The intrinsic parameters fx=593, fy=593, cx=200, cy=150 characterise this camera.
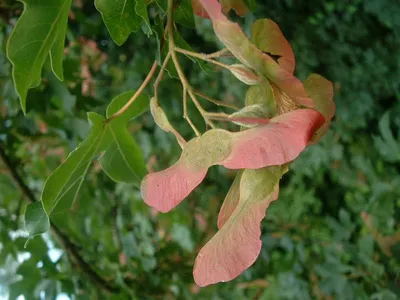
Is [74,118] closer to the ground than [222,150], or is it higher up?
closer to the ground

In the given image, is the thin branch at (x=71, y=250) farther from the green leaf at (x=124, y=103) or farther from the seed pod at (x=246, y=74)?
the seed pod at (x=246, y=74)

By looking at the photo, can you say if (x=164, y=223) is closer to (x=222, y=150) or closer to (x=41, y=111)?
(x=41, y=111)

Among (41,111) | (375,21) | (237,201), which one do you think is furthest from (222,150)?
(375,21)

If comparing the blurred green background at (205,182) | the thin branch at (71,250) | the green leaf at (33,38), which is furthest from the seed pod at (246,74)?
the thin branch at (71,250)

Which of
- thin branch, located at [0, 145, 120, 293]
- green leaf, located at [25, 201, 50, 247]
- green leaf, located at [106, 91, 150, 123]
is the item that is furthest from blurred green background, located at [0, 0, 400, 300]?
green leaf, located at [25, 201, 50, 247]

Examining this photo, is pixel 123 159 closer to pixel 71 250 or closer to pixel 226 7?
pixel 226 7

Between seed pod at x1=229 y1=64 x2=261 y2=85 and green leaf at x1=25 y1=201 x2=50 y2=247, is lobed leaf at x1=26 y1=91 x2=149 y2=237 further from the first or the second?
seed pod at x1=229 y1=64 x2=261 y2=85

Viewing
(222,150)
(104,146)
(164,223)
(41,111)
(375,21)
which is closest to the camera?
(222,150)
